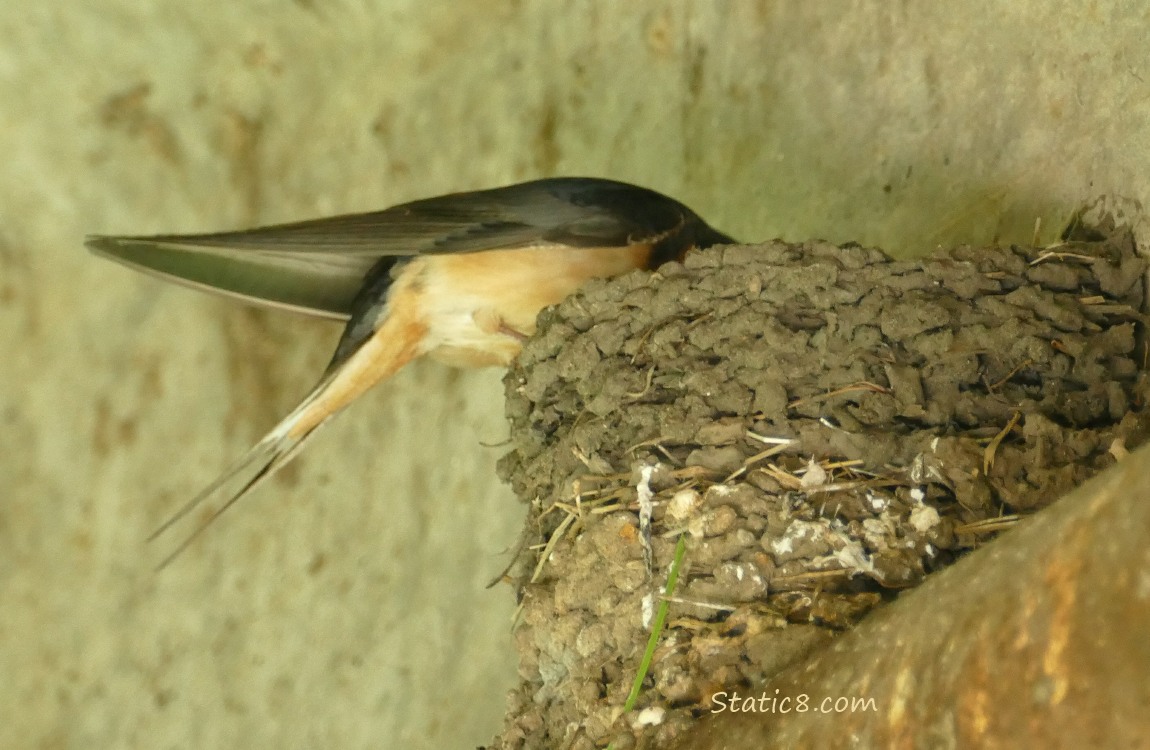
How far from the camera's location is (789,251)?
246 cm

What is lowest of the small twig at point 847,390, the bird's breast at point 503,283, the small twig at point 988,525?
the small twig at point 988,525

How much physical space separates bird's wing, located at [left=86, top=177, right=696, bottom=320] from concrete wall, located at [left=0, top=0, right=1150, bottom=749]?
0.18m

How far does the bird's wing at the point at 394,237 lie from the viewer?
2654 mm

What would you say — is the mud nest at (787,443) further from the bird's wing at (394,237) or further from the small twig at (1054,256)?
the bird's wing at (394,237)

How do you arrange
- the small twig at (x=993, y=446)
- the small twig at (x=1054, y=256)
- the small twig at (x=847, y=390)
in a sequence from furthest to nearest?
the small twig at (x=1054, y=256), the small twig at (x=847, y=390), the small twig at (x=993, y=446)

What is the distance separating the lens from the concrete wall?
2.67 m

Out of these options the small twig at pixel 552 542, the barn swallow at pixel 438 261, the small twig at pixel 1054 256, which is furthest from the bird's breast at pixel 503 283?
the small twig at pixel 1054 256

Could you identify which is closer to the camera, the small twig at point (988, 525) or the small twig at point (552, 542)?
the small twig at point (988, 525)

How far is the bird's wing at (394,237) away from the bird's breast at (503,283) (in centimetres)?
4

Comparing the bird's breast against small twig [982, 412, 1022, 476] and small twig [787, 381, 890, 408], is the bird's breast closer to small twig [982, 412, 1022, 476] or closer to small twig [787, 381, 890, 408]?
small twig [787, 381, 890, 408]

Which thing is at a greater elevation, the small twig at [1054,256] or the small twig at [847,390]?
the small twig at [1054,256]

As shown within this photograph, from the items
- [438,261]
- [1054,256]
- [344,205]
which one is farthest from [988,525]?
[344,205]

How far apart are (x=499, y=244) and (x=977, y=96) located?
4.08 feet

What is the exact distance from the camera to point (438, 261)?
2865mm
